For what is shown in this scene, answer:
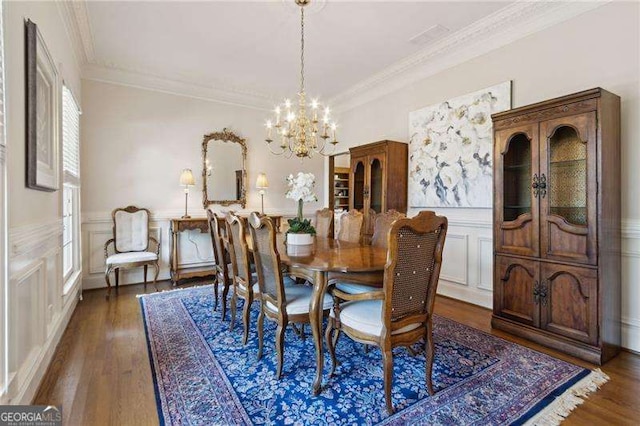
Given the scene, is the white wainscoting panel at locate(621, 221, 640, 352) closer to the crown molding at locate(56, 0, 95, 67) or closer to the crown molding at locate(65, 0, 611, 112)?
the crown molding at locate(65, 0, 611, 112)

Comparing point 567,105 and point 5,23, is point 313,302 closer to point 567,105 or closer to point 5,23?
point 5,23

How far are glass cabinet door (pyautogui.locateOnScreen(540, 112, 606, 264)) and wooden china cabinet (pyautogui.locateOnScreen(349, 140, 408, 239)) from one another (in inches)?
71.2

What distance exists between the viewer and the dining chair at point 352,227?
10.5ft

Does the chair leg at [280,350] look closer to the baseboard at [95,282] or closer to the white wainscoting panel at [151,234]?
the white wainscoting panel at [151,234]

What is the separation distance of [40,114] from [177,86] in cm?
277

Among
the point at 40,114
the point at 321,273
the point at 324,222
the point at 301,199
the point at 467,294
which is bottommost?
the point at 467,294

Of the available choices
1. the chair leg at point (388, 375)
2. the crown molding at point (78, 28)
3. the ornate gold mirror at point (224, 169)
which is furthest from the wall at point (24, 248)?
the ornate gold mirror at point (224, 169)

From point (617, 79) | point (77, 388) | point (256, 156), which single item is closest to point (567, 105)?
point (617, 79)

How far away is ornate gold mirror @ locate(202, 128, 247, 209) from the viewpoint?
4.89 metres

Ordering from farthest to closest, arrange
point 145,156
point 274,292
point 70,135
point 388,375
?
point 145,156 < point 70,135 < point 274,292 < point 388,375

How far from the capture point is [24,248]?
1728 mm

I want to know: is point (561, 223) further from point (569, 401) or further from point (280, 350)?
point (280, 350)

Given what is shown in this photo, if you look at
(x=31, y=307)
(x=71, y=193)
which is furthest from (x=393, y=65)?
(x=31, y=307)

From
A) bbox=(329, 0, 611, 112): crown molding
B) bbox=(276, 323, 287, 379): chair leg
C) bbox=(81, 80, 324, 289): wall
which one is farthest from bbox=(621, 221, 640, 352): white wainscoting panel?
bbox=(81, 80, 324, 289): wall
